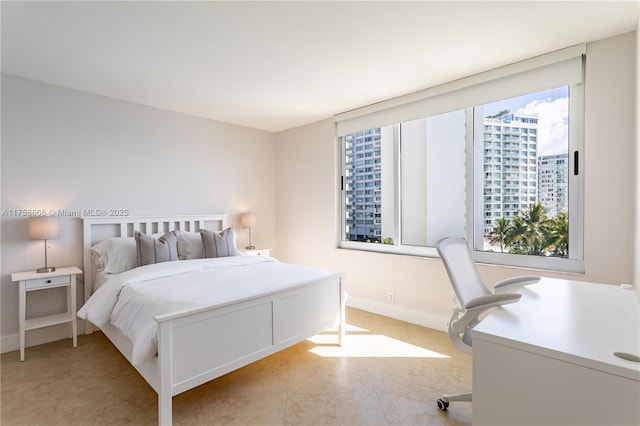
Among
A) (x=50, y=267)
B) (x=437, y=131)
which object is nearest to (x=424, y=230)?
(x=437, y=131)

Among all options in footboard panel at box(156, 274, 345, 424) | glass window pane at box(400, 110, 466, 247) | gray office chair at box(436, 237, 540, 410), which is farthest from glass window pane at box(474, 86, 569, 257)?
footboard panel at box(156, 274, 345, 424)

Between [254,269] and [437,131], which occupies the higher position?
[437,131]

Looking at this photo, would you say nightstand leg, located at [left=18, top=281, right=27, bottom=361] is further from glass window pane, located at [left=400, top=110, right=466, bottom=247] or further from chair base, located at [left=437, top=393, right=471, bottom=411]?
glass window pane, located at [left=400, top=110, right=466, bottom=247]

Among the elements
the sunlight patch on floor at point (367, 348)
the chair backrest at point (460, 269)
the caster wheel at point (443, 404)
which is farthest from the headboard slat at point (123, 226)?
the caster wheel at point (443, 404)

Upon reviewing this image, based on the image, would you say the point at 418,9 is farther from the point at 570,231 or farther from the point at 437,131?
the point at 570,231

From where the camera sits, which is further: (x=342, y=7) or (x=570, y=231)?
(x=570, y=231)

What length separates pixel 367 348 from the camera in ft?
9.57

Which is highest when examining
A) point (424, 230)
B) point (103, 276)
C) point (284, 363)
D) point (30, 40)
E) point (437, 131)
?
point (30, 40)

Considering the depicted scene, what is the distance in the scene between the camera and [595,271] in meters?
2.39

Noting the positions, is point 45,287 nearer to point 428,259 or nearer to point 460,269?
point 460,269

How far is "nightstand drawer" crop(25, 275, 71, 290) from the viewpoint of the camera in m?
2.75

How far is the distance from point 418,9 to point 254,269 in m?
2.51

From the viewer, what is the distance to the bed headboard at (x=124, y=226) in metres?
3.23

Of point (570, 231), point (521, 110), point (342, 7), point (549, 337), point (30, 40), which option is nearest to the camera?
point (549, 337)
